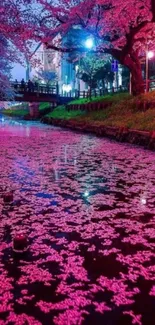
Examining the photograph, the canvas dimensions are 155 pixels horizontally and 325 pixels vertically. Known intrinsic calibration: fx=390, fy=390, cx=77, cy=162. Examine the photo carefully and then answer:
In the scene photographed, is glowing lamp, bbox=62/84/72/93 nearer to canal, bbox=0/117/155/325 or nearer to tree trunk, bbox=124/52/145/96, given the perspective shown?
tree trunk, bbox=124/52/145/96

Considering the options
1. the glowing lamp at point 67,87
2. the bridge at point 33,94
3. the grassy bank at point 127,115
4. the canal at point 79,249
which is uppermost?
the glowing lamp at point 67,87

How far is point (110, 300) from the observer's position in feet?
10.8

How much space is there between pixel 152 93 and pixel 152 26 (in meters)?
3.92

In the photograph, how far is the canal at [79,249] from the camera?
3150 mm

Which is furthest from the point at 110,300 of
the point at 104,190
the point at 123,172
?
the point at 123,172

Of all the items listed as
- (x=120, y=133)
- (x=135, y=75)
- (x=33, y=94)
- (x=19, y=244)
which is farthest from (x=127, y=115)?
→ (x=33, y=94)

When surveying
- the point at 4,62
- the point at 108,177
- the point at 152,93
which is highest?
the point at 4,62

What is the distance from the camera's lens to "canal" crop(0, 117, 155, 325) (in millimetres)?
3150

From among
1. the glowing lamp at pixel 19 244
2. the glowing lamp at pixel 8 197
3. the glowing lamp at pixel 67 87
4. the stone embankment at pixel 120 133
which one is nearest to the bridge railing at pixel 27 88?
the stone embankment at pixel 120 133

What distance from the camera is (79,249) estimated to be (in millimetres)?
4480

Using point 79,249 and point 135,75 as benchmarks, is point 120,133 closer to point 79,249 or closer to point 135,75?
point 135,75

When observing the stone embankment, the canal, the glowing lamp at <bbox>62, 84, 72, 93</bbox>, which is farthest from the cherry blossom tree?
the glowing lamp at <bbox>62, 84, 72, 93</bbox>

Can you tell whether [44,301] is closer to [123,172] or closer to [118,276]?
[118,276]

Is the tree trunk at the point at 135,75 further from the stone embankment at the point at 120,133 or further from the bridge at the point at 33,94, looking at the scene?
the bridge at the point at 33,94
